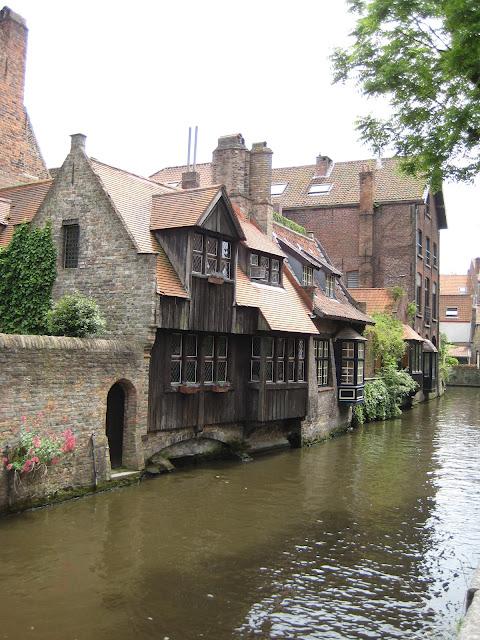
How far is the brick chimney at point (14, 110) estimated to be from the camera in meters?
25.5

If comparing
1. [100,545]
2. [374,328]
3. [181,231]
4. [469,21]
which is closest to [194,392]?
[181,231]

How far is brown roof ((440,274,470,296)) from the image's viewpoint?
2908 inches

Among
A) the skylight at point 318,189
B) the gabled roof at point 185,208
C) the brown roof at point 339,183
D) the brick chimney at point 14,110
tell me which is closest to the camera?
the gabled roof at point 185,208

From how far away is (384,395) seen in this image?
31.8 m

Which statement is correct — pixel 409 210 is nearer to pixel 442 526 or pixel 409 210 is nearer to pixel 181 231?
pixel 181 231

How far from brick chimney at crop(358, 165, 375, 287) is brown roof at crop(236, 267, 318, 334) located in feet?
67.2

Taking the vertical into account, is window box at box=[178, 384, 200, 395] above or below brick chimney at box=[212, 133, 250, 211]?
below

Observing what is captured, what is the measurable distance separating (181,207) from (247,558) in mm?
10051

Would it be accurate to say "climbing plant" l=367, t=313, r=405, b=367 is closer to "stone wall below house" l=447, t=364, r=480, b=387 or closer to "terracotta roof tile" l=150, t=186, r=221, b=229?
"terracotta roof tile" l=150, t=186, r=221, b=229

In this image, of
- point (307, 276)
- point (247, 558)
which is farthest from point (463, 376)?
point (247, 558)

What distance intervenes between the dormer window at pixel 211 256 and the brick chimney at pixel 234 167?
548 cm

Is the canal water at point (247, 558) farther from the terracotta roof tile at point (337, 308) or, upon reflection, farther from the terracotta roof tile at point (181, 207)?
the terracotta roof tile at point (337, 308)

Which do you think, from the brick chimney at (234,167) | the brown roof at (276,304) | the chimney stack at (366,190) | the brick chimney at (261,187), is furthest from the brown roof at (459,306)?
the brick chimney at (234,167)

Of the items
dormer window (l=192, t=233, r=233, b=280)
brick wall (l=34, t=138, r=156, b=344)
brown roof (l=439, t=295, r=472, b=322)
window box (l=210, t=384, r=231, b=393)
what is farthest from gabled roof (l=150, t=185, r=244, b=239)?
brown roof (l=439, t=295, r=472, b=322)
